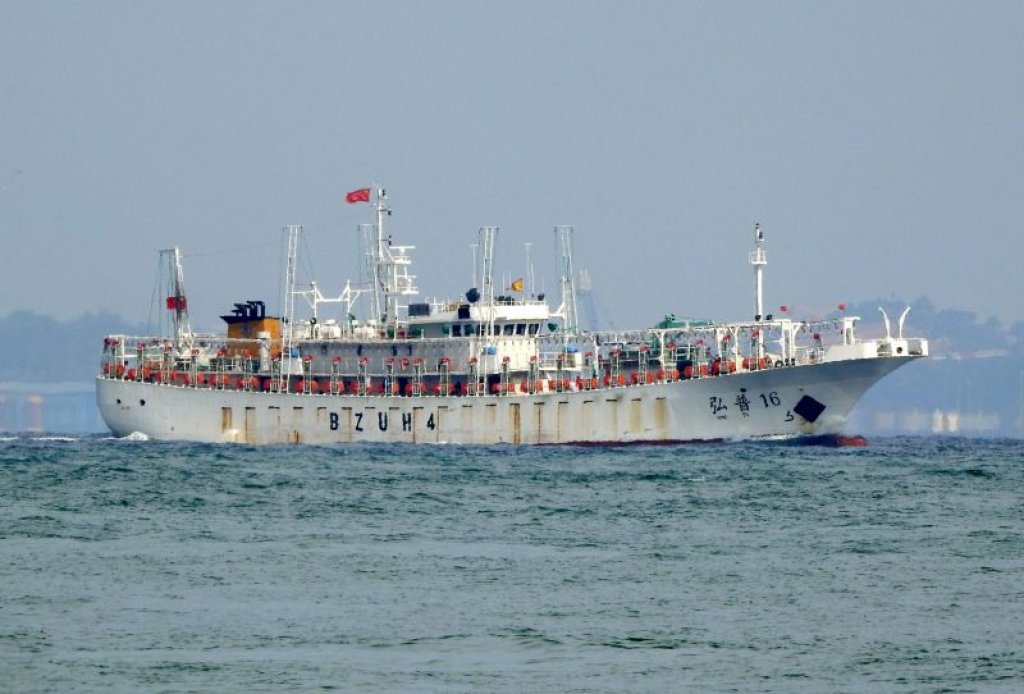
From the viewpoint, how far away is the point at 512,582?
4478cm

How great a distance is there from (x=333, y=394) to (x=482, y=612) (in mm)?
75108

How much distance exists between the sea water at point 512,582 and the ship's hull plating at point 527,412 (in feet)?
72.9

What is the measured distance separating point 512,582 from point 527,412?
6394 centimetres

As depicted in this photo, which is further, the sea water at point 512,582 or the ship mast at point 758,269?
the ship mast at point 758,269

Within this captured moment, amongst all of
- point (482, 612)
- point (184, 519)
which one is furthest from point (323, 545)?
point (482, 612)

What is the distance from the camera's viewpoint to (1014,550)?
51.4 meters

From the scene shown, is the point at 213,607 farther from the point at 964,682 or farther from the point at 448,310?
the point at 448,310

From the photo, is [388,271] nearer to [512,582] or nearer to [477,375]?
[477,375]

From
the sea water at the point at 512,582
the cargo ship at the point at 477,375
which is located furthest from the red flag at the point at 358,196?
the sea water at the point at 512,582

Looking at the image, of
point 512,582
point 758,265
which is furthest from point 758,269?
point 512,582

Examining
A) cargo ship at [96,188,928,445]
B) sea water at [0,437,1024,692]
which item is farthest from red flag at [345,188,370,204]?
sea water at [0,437,1024,692]

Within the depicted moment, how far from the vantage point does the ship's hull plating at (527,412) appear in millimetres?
102062

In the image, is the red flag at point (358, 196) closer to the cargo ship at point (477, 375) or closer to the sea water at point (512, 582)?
the cargo ship at point (477, 375)

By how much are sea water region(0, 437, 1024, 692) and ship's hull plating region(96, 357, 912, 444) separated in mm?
22209
